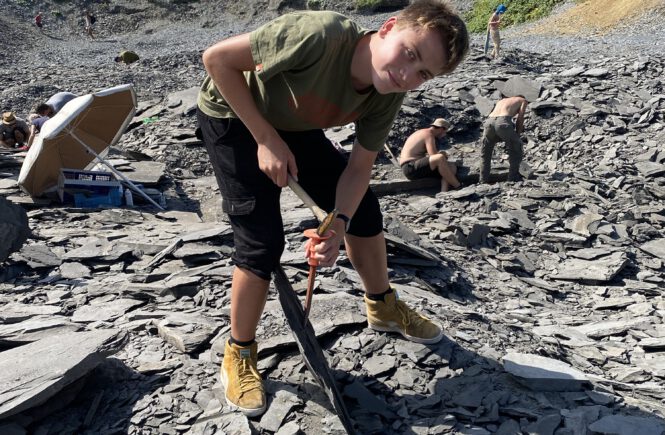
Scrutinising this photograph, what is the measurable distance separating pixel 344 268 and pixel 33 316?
7.17 feet

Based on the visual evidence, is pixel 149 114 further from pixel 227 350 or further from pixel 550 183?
pixel 227 350

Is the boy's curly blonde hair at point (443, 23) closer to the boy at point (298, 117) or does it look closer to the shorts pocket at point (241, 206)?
the boy at point (298, 117)

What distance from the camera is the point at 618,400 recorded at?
3336 millimetres

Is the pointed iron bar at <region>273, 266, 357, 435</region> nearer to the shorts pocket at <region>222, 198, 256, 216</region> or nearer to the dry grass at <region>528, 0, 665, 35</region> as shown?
the shorts pocket at <region>222, 198, 256, 216</region>

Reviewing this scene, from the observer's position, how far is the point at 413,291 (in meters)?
4.78

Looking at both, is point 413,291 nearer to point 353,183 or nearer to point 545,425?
point 545,425

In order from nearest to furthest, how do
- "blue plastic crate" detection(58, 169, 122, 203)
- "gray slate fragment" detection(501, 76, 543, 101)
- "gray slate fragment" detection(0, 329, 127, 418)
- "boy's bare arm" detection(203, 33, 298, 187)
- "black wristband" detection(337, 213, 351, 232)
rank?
"boy's bare arm" detection(203, 33, 298, 187), "gray slate fragment" detection(0, 329, 127, 418), "black wristband" detection(337, 213, 351, 232), "blue plastic crate" detection(58, 169, 122, 203), "gray slate fragment" detection(501, 76, 543, 101)

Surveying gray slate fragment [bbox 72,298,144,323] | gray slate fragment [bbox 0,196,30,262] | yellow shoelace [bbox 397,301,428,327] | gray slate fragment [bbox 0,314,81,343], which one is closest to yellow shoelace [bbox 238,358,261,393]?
yellow shoelace [bbox 397,301,428,327]

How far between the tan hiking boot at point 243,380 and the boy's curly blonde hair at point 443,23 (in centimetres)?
166

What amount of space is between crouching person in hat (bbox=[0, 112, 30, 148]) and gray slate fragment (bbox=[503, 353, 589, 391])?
31.1 ft

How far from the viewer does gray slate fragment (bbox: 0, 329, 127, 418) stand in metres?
2.81

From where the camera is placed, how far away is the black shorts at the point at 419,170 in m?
8.89

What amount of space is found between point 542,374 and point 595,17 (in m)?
24.5

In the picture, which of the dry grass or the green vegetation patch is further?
the green vegetation patch
